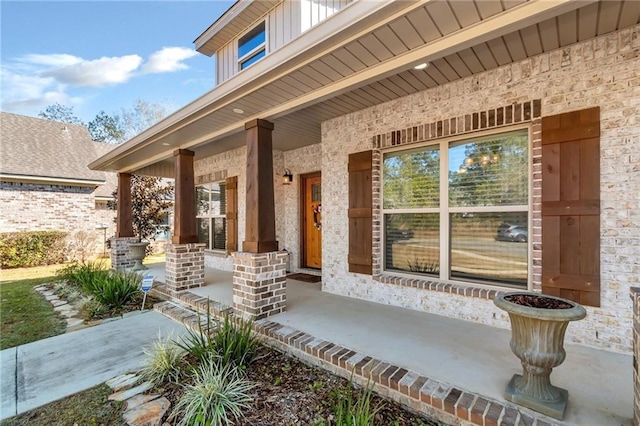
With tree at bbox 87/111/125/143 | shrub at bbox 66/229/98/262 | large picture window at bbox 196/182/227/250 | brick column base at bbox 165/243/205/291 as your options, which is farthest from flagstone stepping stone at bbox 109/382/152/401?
tree at bbox 87/111/125/143

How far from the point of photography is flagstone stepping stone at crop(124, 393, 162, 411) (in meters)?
2.33

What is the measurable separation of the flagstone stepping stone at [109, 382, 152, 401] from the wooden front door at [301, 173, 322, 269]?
13.9 ft

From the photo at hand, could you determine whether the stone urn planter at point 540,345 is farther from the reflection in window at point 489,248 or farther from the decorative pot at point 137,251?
the decorative pot at point 137,251

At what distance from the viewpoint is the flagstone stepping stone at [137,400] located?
7.66 ft

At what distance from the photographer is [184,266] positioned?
5320mm

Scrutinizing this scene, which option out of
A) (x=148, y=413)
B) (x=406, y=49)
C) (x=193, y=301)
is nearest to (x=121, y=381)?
(x=148, y=413)

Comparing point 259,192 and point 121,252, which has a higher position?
point 259,192

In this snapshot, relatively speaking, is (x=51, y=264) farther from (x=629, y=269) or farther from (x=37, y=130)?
(x=629, y=269)

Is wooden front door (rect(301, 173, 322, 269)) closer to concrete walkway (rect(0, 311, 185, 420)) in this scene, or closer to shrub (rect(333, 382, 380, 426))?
concrete walkway (rect(0, 311, 185, 420))

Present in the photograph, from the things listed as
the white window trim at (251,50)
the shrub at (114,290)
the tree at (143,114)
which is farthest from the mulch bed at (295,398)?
the tree at (143,114)

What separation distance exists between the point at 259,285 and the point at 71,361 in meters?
2.07

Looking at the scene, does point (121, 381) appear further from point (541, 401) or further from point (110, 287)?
point (541, 401)

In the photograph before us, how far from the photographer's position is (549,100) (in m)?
2.94

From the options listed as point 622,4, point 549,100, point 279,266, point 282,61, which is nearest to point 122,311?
point 279,266
